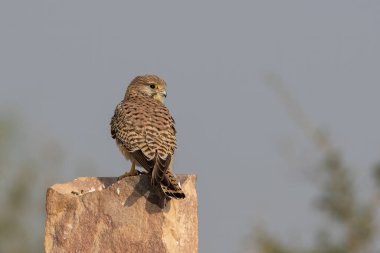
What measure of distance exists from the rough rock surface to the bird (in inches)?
4.5

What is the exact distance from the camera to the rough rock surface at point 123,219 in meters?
7.96

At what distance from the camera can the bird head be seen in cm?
985

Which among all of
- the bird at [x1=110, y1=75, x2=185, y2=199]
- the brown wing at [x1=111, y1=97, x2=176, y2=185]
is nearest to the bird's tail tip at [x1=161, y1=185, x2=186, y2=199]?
the bird at [x1=110, y1=75, x2=185, y2=199]

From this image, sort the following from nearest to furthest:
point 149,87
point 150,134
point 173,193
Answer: point 173,193
point 150,134
point 149,87

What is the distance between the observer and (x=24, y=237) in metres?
16.2

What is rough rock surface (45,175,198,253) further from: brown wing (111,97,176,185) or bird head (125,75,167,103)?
bird head (125,75,167,103)

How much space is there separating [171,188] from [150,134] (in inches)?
34.5

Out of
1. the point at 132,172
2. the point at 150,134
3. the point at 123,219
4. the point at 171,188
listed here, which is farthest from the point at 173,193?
the point at 132,172

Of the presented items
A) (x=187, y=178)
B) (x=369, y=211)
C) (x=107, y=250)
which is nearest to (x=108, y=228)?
(x=107, y=250)

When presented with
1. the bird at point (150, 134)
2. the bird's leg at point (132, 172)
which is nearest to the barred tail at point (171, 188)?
the bird at point (150, 134)

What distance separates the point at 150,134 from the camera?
28.7 ft

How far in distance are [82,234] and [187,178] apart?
2.74ft

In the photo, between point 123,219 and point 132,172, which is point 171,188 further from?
point 132,172

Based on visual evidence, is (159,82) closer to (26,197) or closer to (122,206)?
(122,206)
